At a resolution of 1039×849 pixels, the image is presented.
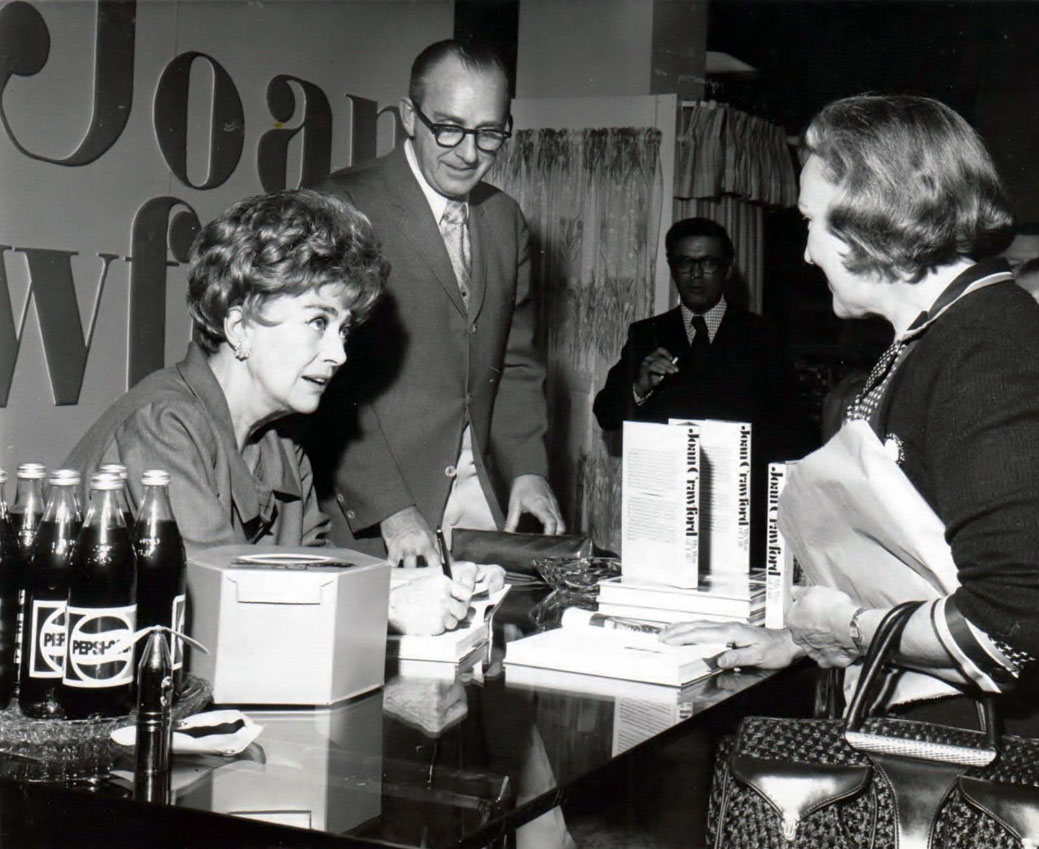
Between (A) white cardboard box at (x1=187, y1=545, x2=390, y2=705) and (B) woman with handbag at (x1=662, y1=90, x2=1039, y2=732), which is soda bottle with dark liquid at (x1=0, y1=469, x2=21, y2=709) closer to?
(A) white cardboard box at (x1=187, y1=545, x2=390, y2=705)

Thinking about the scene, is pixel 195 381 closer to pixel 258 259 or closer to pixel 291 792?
pixel 258 259

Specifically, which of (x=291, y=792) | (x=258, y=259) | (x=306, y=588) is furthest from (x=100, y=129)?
(x=291, y=792)

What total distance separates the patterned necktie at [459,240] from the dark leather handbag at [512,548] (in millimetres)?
660

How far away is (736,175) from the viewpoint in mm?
5594

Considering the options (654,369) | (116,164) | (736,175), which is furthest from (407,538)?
(736,175)

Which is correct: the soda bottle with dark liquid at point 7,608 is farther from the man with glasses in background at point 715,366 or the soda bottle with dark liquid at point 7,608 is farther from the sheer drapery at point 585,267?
the sheer drapery at point 585,267

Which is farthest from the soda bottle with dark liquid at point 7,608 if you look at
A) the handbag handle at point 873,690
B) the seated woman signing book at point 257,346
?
the handbag handle at point 873,690

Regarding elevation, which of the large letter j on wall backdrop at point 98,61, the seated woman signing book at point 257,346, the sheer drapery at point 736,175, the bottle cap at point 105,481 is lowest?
the bottle cap at point 105,481

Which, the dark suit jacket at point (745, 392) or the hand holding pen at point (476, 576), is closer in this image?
the hand holding pen at point (476, 576)

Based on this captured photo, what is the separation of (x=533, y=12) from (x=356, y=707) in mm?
4834

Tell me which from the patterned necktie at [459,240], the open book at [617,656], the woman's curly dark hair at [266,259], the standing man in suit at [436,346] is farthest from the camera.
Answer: the patterned necktie at [459,240]

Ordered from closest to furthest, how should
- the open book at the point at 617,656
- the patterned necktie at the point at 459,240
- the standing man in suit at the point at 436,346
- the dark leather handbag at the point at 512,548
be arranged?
1. the open book at the point at 617,656
2. the dark leather handbag at the point at 512,548
3. the standing man in suit at the point at 436,346
4. the patterned necktie at the point at 459,240

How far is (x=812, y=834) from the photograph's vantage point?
1188 millimetres

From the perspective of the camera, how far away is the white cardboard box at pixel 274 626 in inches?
52.9
